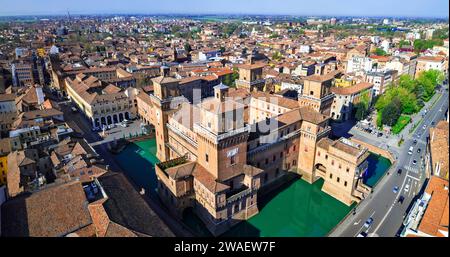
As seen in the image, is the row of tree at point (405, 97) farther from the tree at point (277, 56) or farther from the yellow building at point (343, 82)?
the tree at point (277, 56)

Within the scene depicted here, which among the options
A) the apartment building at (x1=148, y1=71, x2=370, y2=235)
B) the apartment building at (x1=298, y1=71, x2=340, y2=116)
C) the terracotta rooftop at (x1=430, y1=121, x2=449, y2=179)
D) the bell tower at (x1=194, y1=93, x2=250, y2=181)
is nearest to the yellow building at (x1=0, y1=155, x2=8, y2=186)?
the apartment building at (x1=148, y1=71, x2=370, y2=235)

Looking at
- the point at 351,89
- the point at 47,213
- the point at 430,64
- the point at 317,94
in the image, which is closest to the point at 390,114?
the point at 351,89

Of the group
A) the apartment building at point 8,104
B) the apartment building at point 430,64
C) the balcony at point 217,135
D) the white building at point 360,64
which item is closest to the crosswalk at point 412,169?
the balcony at point 217,135

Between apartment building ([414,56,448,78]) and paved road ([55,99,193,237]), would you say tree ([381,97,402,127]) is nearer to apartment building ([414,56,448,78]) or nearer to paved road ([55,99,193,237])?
apartment building ([414,56,448,78])

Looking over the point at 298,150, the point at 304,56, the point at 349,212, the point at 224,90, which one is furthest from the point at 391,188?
the point at 304,56
